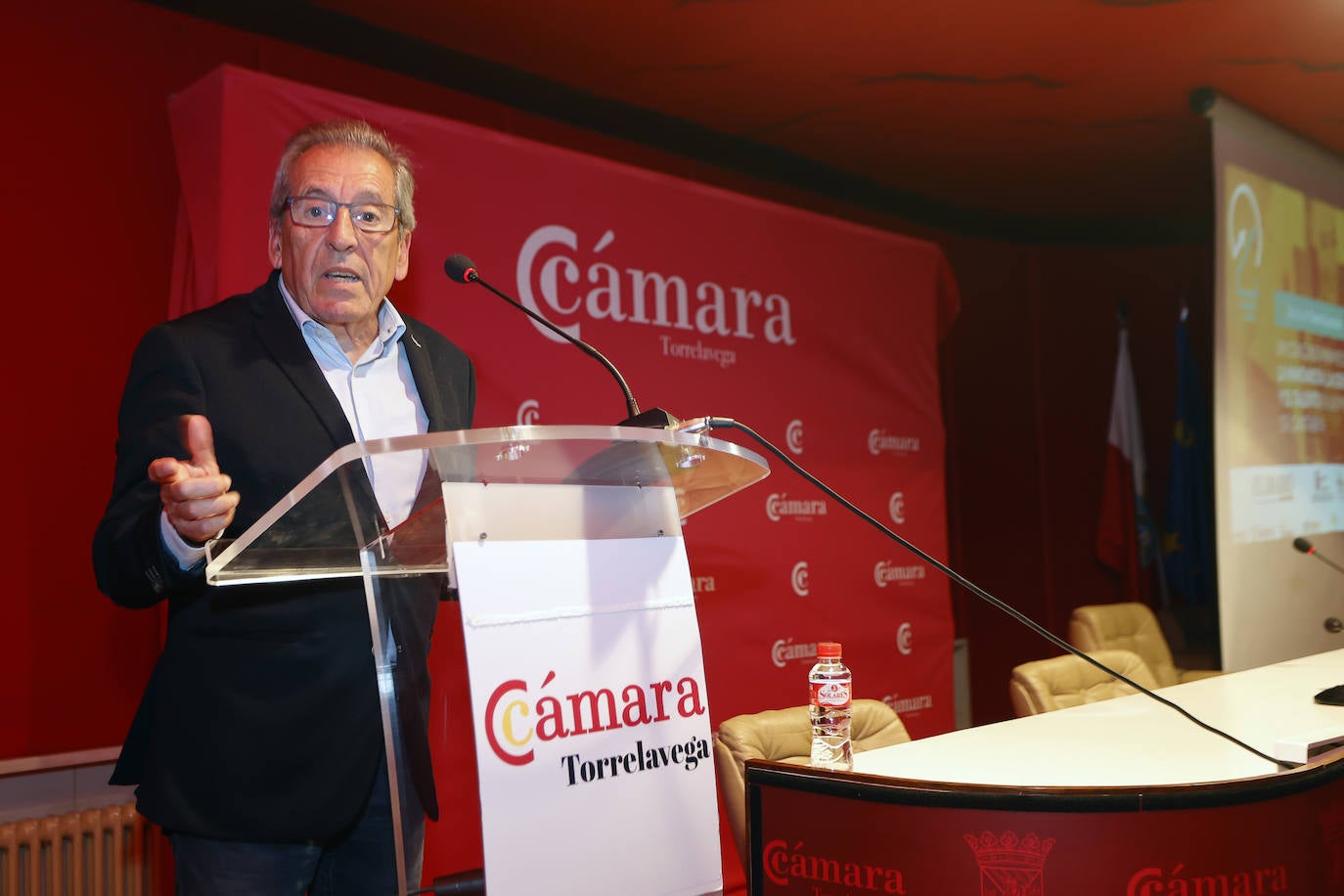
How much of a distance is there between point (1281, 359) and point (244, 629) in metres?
4.89

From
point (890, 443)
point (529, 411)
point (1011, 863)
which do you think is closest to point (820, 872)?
point (1011, 863)

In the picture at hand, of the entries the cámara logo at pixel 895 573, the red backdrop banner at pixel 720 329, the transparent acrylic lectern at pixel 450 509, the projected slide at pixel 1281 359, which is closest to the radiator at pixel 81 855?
the red backdrop banner at pixel 720 329

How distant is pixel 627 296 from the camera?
3.64 metres

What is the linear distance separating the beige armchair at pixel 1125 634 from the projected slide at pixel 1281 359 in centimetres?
88

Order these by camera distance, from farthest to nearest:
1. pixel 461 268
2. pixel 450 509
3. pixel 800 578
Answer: pixel 800 578 → pixel 461 268 → pixel 450 509

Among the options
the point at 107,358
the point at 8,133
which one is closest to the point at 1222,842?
the point at 107,358

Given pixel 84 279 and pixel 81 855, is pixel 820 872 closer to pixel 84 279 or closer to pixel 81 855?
pixel 81 855

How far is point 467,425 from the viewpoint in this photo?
1.73 meters

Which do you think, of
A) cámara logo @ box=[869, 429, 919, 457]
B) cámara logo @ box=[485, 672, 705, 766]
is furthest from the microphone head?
cámara logo @ box=[869, 429, 919, 457]

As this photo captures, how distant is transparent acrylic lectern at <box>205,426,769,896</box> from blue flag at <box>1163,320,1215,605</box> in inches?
211

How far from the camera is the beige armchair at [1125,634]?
377 cm

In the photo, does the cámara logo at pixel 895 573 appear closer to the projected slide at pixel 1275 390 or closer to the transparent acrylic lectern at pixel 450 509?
the projected slide at pixel 1275 390

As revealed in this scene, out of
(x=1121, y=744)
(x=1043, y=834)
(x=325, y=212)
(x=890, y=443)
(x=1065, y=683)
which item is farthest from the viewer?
(x=890, y=443)

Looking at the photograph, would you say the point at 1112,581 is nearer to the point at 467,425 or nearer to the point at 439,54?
the point at 439,54
